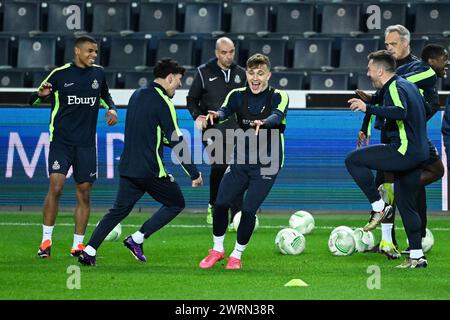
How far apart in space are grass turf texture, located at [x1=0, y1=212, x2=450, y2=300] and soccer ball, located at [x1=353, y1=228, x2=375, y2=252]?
0.09 m

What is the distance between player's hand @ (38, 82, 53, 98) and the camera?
11344mm

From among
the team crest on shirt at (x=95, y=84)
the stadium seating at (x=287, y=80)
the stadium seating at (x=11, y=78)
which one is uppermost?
the team crest on shirt at (x=95, y=84)

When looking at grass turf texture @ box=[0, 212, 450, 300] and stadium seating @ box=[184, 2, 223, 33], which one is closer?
grass turf texture @ box=[0, 212, 450, 300]

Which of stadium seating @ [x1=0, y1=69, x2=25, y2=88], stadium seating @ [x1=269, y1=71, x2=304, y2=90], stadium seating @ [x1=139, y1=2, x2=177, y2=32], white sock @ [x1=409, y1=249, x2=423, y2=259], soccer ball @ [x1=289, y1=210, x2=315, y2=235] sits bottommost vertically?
soccer ball @ [x1=289, y1=210, x2=315, y2=235]

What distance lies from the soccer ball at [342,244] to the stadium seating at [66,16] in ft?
28.5

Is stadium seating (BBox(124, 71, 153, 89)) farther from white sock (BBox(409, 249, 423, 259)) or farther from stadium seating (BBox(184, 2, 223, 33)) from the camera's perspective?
white sock (BBox(409, 249, 423, 259))

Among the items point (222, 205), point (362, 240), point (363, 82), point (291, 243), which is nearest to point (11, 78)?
point (363, 82)

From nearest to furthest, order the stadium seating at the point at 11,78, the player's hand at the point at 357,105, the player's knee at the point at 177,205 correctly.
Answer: the player's hand at the point at 357,105 < the player's knee at the point at 177,205 < the stadium seating at the point at 11,78

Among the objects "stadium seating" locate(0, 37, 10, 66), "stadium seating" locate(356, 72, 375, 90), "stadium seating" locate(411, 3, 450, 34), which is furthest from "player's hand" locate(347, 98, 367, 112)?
"stadium seating" locate(0, 37, 10, 66)

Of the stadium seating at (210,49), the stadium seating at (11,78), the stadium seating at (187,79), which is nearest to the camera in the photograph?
the stadium seating at (187,79)

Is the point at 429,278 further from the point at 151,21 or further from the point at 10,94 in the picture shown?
the point at 151,21

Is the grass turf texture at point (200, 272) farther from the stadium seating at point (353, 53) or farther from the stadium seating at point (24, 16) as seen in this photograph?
the stadium seating at point (24, 16)

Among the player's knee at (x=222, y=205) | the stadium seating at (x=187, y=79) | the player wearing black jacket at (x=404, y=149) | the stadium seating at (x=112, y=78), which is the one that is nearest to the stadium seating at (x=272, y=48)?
the stadium seating at (x=187, y=79)

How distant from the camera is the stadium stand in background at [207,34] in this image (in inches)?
695
